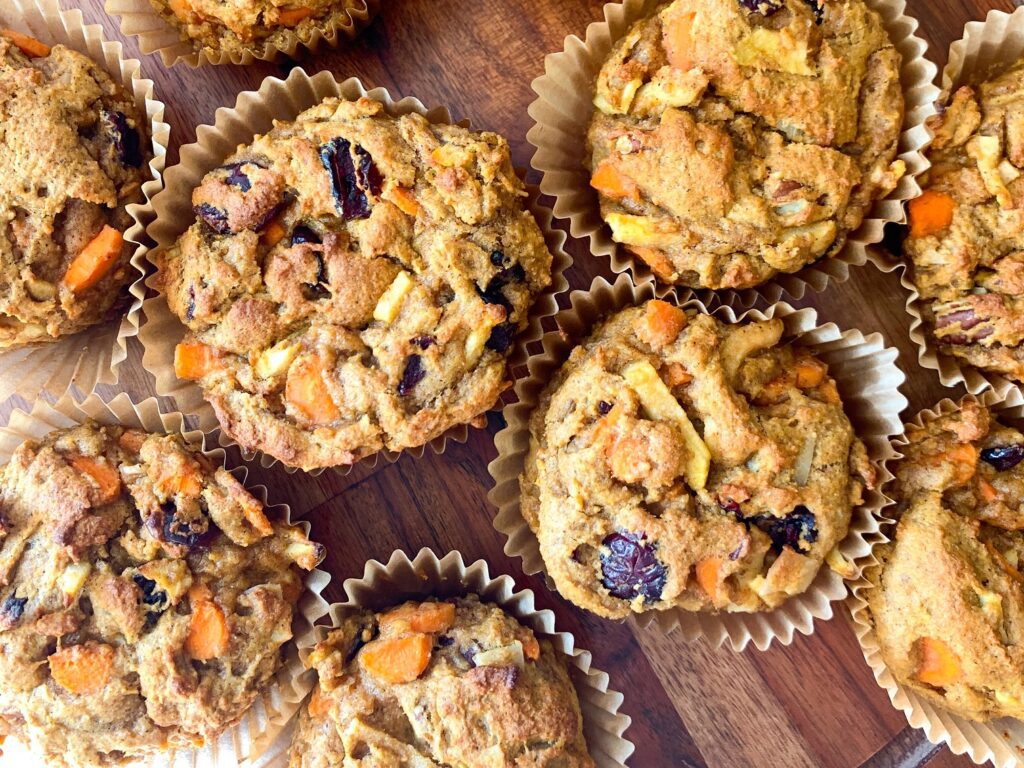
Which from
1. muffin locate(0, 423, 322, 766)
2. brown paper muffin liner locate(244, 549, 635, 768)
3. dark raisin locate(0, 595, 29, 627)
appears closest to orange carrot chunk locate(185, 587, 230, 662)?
A: muffin locate(0, 423, 322, 766)

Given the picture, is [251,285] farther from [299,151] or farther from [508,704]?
[508,704]

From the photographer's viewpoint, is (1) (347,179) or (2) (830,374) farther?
(2) (830,374)

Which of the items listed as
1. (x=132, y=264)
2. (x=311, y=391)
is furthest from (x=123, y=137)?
(x=311, y=391)

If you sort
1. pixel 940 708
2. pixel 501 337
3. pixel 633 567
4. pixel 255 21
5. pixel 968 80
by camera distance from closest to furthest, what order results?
pixel 633 567, pixel 501 337, pixel 255 21, pixel 940 708, pixel 968 80

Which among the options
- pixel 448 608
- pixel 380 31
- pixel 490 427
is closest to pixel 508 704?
pixel 448 608

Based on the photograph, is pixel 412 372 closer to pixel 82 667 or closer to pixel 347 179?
pixel 347 179
